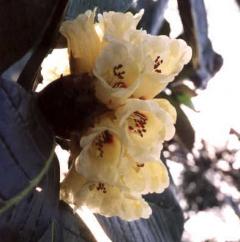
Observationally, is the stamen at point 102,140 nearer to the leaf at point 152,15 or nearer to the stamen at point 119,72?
the stamen at point 119,72

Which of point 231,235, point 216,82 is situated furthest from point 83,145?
point 216,82

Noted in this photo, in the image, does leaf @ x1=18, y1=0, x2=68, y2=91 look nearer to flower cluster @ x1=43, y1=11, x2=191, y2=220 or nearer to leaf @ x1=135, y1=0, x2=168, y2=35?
flower cluster @ x1=43, y1=11, x2=191, y2=220

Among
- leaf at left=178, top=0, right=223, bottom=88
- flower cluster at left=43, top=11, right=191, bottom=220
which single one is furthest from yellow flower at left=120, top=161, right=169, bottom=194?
leaf at left=178, top=0, right=223, bottom=88

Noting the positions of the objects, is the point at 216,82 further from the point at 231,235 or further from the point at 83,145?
the point at 83,145

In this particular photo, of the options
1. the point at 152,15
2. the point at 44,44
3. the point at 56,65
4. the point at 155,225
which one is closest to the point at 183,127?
the point at 152,15

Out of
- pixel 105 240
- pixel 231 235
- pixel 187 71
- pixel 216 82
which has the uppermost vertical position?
pixel 105 240

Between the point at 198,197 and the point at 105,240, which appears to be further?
the point at 198,197
